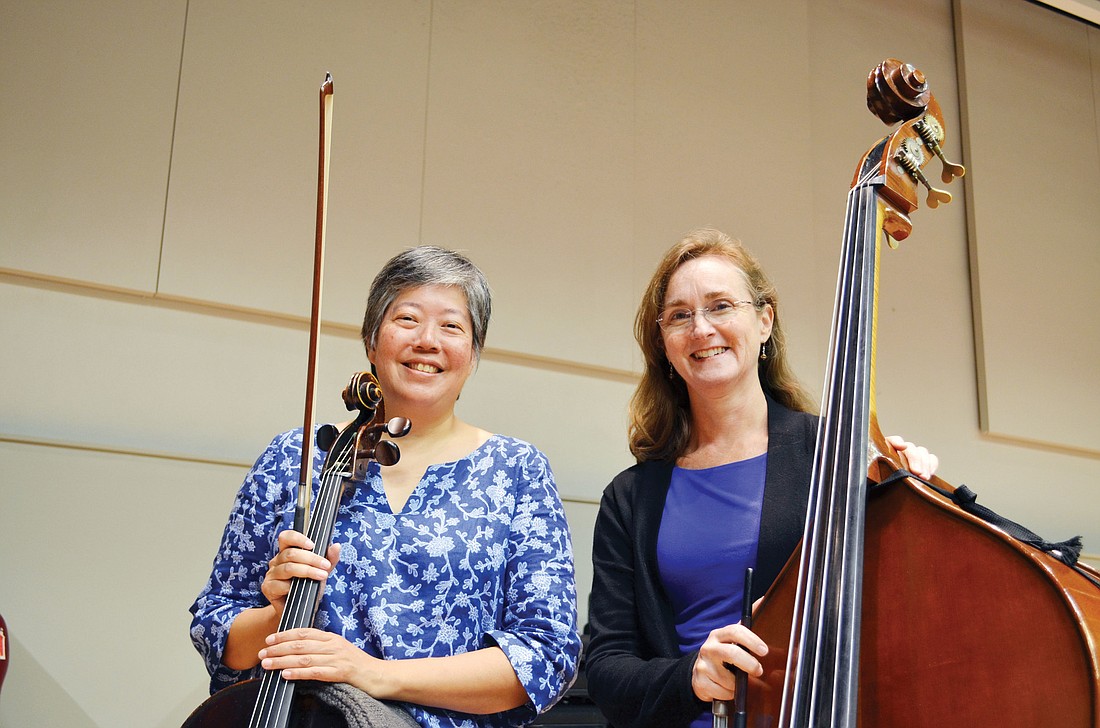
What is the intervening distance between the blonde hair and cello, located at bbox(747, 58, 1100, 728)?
583 mm

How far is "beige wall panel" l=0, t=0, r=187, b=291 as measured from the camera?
2549 mm

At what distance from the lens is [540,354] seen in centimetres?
314

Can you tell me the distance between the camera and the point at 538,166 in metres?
3.28

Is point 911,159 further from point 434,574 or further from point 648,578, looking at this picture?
point 434,574

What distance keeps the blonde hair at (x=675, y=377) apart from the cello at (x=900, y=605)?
58cm

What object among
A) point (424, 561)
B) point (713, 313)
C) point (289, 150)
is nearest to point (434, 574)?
point (424, 561)

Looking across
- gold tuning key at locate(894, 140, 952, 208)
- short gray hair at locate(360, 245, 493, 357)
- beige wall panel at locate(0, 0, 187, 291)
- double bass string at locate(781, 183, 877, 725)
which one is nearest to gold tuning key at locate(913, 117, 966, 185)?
gold tuning key at locate(894, 140, 952, 208)

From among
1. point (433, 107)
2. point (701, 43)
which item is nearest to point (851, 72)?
point (701, 43)

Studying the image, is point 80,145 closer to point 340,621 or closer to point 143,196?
point 143,196

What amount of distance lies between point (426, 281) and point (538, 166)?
5.81 ft

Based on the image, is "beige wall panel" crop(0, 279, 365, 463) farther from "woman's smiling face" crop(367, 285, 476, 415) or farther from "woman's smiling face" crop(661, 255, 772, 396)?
"woman's smiling face" crop(661, 255, 772, 396)

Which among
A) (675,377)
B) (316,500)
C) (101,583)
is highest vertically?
(675,377)

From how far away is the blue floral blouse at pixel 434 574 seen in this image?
4.54 feet

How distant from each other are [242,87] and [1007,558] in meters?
2.58
